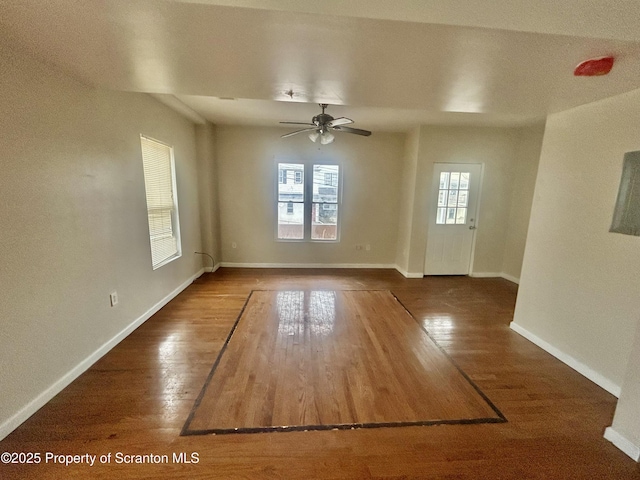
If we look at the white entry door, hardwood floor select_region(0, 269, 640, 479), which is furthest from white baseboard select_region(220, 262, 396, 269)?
hardwood floor select_region(0, 269, 640, 479)

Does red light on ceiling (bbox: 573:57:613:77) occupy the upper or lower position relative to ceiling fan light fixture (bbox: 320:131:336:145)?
upper

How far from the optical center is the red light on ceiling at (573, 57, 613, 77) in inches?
56.9

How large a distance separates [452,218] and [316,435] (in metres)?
4.13

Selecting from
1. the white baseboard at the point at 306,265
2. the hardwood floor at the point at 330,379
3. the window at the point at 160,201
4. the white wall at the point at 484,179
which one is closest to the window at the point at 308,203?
the white baseboard at the point at 306,265

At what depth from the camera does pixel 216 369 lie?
2070 millimetres

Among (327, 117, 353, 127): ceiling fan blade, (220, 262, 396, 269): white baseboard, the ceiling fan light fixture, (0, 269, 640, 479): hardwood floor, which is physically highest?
(327, 117, 353, 127): ceiling fan blade

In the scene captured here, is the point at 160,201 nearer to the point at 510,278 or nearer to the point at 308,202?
the point at 308,202

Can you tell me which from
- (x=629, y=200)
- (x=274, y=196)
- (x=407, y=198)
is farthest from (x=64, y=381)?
(x=407, y=198)

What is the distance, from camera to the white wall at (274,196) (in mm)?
4633

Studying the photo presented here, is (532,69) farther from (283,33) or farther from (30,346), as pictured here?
(30,346)

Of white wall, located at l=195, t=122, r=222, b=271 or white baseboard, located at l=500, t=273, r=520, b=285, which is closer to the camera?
white wall, located at l=195, t=122, r=222, b=271

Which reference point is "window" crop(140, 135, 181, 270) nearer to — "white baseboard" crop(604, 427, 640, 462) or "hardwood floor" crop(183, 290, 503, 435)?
"hardwood floor" crop(183, 290, 503, 435)

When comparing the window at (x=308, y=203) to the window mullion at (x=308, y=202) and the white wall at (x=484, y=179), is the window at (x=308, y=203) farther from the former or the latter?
the white wall at (x=484, y=179)

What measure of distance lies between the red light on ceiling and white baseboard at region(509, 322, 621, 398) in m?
2.20
